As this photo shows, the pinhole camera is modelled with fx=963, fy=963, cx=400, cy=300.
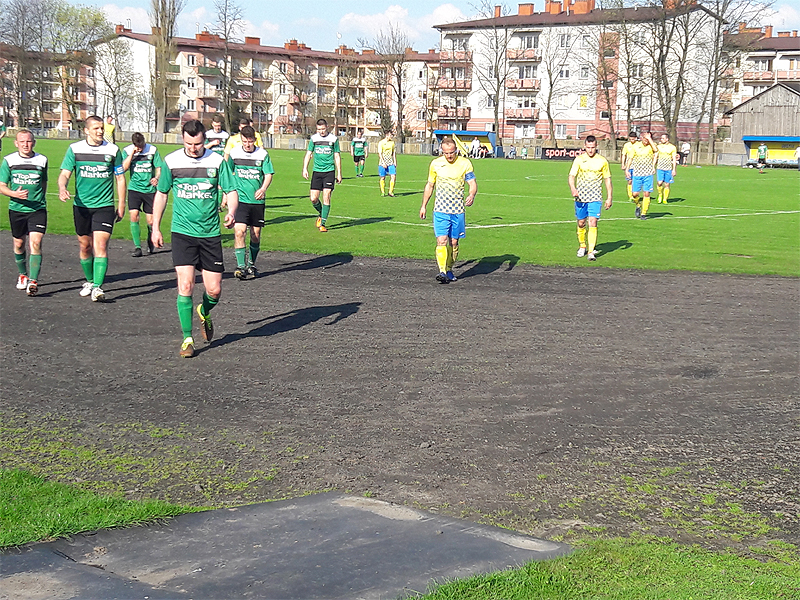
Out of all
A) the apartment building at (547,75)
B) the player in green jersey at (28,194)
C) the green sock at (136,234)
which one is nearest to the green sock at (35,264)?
the player in green jersey at (28,194)

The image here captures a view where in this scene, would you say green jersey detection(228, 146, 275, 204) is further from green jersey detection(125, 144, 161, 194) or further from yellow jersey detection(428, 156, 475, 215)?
yellow jersey detection(428, 156, 475, 215)

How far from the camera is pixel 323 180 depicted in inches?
747

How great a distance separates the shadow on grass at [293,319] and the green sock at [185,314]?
0.43m

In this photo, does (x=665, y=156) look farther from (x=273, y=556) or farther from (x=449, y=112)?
(x=449, y=112)

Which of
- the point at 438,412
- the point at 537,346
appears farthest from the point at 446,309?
the point at 438,412

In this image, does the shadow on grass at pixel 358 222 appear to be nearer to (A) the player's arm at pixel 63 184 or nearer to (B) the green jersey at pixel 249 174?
(B) the green jersey at pixel 249 174

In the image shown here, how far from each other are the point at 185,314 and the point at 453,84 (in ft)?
340

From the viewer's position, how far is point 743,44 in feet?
279

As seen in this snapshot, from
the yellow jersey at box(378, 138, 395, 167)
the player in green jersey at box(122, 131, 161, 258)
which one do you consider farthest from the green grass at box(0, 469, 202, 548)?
the yellow jersey at box(378, 138, 395, 167)

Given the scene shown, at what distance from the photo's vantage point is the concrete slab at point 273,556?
13.2 feet

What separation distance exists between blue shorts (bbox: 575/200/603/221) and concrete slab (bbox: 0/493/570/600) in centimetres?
1111

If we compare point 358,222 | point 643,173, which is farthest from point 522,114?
point 358,222

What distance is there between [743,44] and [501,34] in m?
28.3

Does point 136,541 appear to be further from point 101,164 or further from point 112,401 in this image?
point 101,164
